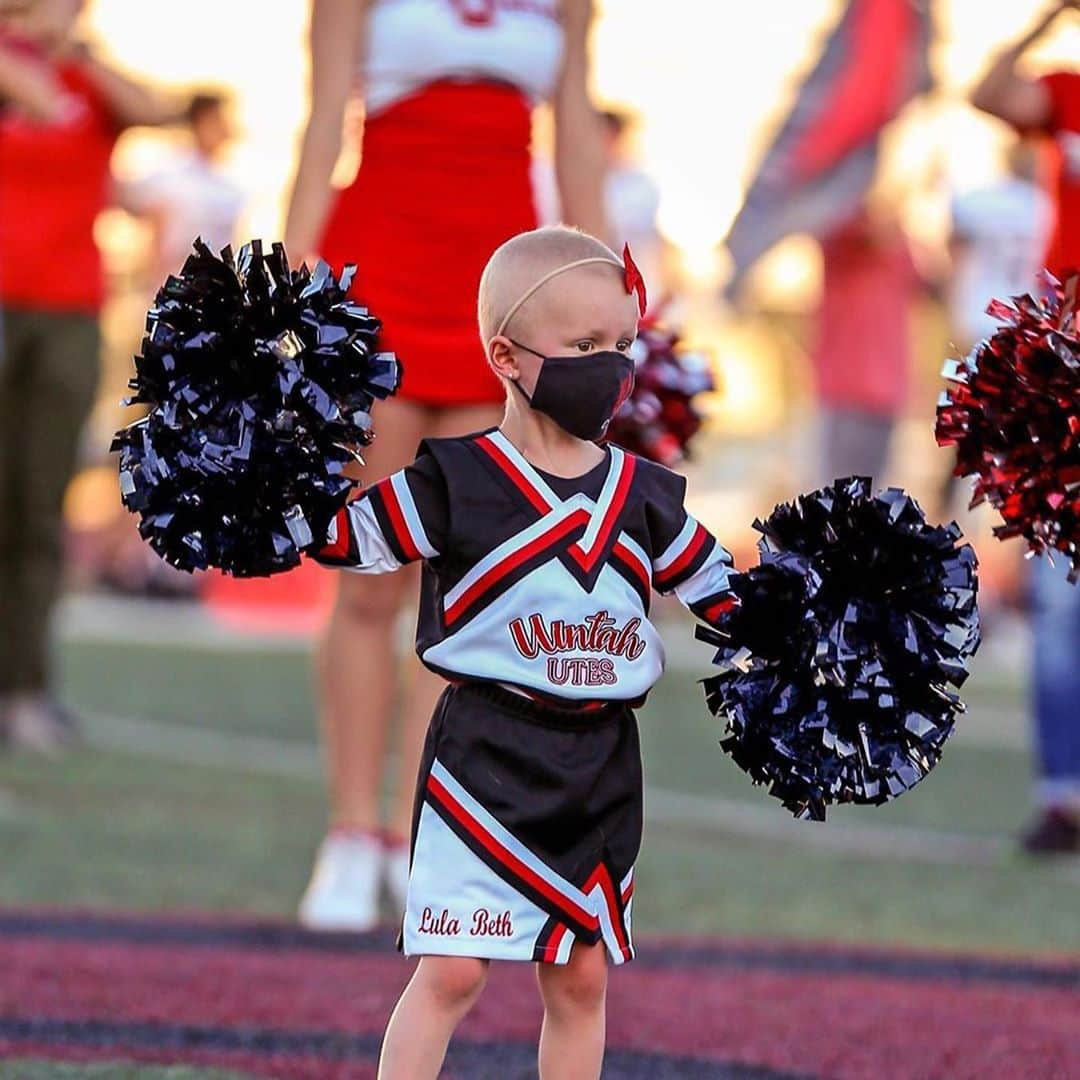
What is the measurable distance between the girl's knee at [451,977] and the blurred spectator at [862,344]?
6763mm

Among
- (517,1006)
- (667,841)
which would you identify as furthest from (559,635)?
(667,841)

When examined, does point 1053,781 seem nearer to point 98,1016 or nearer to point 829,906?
point 829,906

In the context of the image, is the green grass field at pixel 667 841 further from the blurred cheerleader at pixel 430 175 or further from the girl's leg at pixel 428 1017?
the girl's leg at pixel 428 1017

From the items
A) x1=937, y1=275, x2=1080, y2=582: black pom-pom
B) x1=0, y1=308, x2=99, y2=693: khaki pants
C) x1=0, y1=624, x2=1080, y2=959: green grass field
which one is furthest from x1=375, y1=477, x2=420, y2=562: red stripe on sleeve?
x1=0, y1=308, x2=99, y2=693: khaki pants

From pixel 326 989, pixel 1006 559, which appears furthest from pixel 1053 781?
pixel 1006 559

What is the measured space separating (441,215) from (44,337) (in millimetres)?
3298

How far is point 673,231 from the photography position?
55.1 ft

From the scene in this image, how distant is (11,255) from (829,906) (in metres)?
3.58

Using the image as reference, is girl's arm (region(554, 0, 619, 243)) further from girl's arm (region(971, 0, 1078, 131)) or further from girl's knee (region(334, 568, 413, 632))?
girl's arm (region(971, 0, 1078, 131))

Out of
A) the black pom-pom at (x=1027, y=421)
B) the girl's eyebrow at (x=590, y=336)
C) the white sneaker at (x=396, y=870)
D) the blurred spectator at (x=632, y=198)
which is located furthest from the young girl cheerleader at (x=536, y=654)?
the blurred spectator at (x=632, y=198)

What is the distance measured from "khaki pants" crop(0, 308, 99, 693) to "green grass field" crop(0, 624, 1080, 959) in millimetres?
461

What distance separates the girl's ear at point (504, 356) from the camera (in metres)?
3.05

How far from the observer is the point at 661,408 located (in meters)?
3.91

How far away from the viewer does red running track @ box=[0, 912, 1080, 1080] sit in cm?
366
